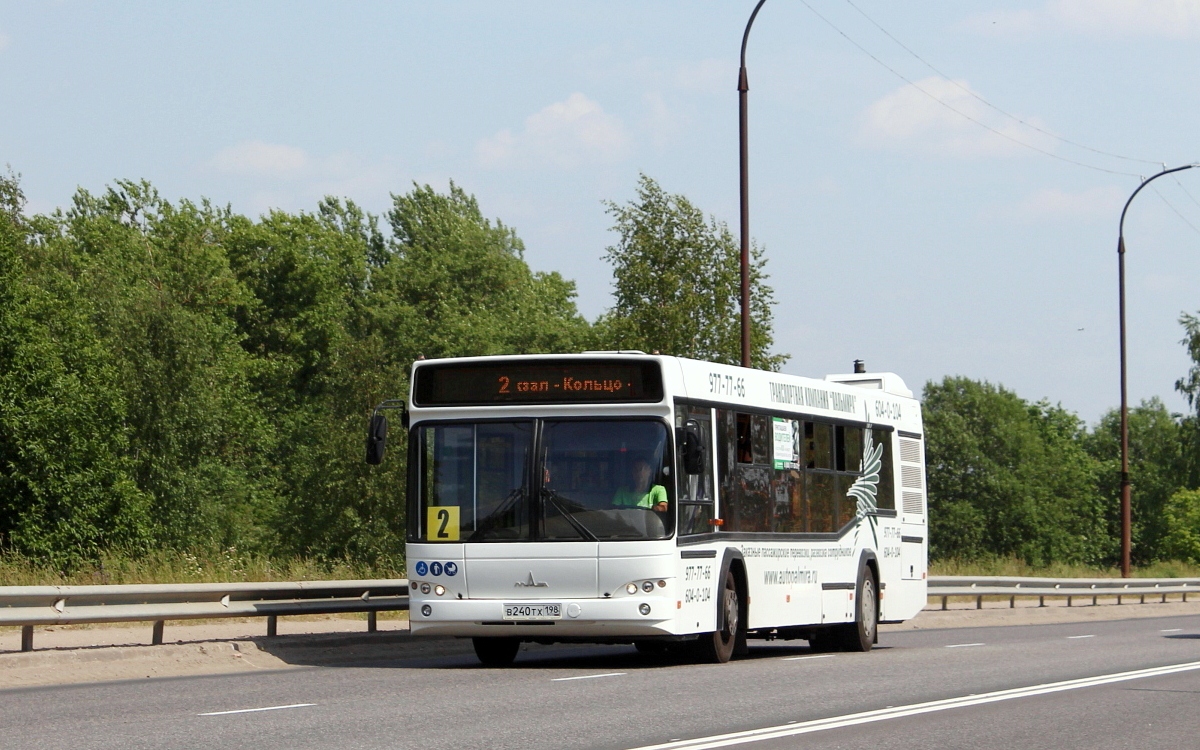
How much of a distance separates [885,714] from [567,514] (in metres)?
4.94

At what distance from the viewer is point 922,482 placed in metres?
23.8

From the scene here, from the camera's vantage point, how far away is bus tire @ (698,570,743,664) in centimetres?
1709

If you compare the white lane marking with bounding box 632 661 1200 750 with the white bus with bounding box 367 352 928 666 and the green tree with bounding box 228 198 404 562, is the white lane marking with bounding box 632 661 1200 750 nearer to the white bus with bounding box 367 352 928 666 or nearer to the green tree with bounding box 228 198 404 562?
the white bus with bounding box 367 352 928 666

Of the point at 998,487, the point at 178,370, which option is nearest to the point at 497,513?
the point at 178,370

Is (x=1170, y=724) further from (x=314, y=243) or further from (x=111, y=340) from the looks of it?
(x=314, y=243)

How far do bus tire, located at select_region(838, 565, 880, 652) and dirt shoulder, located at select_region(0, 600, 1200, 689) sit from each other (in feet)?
15.0

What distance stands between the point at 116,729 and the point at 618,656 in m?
9.82

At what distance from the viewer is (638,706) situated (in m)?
12.1

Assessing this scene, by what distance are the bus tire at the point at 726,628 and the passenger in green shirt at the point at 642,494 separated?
5.07ft

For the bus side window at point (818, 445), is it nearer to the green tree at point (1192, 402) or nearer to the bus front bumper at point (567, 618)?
the bus front bumper at point (567, 618)

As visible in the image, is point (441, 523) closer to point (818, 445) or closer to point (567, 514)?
point (567, 514)

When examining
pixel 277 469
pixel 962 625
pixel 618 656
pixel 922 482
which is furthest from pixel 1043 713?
pixel 277 469

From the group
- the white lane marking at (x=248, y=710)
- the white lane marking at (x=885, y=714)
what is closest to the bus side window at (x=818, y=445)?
the white lane marking at (x=885, y=714)

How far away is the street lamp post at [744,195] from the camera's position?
27.0 m
